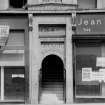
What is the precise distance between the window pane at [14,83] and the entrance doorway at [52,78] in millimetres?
1201

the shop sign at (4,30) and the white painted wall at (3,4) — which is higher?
the white painted wall at (3,4)

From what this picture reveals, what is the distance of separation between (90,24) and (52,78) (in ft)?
13.1

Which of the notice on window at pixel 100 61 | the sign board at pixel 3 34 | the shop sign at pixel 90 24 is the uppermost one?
the shop sign at pixel 90 24

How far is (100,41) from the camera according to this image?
75.3 feet

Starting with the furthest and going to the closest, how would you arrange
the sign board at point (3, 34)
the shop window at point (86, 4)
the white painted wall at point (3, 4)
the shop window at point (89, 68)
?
the shop window at point (86, 4), the white painted wall at point (3, 4), the shop window at point (89, 68), the sign board at point (3, 34)

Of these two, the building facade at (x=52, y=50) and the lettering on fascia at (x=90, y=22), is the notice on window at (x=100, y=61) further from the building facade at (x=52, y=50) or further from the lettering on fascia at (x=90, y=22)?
the lettering on fascia at (x=90, y=22)

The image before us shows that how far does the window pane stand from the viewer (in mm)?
22922

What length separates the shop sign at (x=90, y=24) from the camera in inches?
899

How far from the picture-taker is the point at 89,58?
23000mm

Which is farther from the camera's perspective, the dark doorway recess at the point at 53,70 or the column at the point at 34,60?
the dark doorway recess at the point at 53,70

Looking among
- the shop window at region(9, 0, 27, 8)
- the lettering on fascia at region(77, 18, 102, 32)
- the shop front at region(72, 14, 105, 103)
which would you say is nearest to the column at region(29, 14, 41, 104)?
the shop window at region(9, 0, 27, 8)

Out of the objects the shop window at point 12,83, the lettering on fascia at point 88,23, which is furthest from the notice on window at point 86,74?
the shop window at point 12,83

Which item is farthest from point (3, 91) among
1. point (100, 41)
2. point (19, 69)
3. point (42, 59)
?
point (100, 41)

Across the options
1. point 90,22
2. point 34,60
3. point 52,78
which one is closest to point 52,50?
point 34,60
